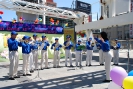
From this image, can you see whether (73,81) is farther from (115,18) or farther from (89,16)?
(89,16)

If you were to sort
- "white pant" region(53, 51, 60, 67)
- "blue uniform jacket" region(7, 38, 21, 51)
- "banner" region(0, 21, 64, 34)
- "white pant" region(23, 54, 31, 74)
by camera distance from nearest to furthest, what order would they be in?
"blue uniform jacket" region(7, 38, 21, 51), "white pant" region(23, 54, 31, 74), "white pant" region(53, 51, 60, 67), "banner" region(0, 21, 64, 34)

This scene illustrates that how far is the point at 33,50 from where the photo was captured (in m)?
8.88

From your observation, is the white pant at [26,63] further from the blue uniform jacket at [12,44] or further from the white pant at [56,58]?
the white pant at [56,58]

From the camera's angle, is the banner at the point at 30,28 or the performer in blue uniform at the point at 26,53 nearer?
the performer in blue uniform at the point at 26,53

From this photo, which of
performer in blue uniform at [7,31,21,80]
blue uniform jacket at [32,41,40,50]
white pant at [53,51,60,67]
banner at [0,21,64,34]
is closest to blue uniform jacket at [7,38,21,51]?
performer in blue uniform at [7,31,21,80]

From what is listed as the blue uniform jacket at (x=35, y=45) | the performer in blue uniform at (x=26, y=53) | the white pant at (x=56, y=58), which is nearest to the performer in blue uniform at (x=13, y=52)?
the performer in blue uniform at (x=26, y=53)

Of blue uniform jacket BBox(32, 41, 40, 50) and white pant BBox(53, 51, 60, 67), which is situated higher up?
blue uniform jacket BBox(32, 41, 40, 50)

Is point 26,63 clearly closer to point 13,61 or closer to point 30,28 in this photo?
point 13,61

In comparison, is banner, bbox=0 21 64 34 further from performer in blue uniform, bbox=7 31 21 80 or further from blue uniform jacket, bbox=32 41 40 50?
performer in blue uniform, bbox=7 31 21 80

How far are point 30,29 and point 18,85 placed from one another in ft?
27.9

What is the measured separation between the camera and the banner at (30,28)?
494 inches

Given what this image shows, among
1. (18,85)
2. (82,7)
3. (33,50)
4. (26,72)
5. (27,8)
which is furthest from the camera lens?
(82,7)

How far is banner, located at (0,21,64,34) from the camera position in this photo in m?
12.6

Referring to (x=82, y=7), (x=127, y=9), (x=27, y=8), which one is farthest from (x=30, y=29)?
(x=82, y=7)
